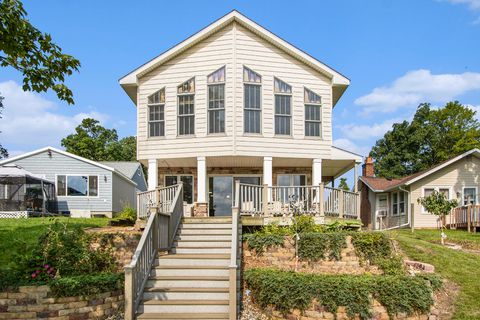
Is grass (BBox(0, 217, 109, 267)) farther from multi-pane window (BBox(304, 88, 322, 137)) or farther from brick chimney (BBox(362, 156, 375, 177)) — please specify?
brick chimney (BBox(362, 156, 375, 177))

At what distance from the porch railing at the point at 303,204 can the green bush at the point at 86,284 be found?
465 cm

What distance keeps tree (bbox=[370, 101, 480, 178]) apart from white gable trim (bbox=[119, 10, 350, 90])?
26858 millimetres

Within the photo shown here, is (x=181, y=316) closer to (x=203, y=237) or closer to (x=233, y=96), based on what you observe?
(x=203, y=237)

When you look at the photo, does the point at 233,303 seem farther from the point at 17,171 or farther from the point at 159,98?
the point at 17,171

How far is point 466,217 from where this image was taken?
22609 millimetres

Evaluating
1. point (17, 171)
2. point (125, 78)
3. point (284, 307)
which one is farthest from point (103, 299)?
point (17, 171)

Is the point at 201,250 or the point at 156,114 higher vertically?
the point at 156,114

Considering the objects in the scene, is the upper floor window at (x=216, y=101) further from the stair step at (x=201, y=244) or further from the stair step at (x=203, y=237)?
the stair step at (x=201, y=244)

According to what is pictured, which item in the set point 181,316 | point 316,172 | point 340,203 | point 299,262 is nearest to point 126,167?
point 316,172

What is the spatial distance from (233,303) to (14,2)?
6864 millimetres

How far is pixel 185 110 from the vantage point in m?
16.5

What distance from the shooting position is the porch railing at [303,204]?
548 inches

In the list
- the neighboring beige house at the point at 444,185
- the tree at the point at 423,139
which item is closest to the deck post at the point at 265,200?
the neighboring beige house at the point at 444,185

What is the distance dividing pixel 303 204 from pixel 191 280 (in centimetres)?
533
